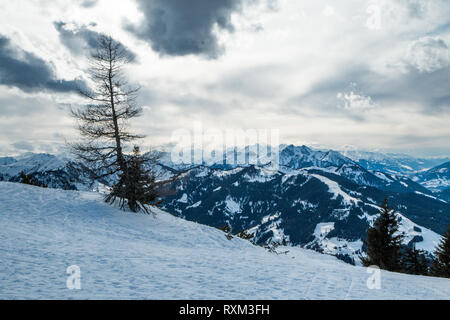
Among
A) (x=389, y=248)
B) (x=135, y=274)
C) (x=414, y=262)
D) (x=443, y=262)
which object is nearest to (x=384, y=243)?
(x=389, y=248)

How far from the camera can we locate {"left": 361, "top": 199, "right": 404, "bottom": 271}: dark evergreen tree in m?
31.6

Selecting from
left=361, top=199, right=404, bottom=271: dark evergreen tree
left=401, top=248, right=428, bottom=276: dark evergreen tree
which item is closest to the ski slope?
left=361, top=199, right=404, bottom=271: dark evergreen tree

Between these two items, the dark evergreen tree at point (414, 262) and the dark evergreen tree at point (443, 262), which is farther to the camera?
the dark evergreen tree at point (414, 262)

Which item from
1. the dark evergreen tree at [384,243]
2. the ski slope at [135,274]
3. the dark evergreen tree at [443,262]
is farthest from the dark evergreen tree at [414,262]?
the ski slope at [135,274]

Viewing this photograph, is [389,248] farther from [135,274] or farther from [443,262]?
[135,274]

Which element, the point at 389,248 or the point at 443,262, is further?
the point at 389,248

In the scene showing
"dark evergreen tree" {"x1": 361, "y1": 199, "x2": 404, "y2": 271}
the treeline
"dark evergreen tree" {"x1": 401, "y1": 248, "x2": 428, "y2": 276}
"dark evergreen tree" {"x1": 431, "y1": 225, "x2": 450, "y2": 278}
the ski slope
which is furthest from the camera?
"dark evergreen tree" {"x1": 401, "y1": 248, "x2": 428, "y2": 276}

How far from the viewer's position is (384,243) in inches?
1277

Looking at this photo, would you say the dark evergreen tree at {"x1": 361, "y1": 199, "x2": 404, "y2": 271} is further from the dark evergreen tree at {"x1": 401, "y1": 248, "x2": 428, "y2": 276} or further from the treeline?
the dark evergreen tree at {"x1": 401, "y1": 248, "x2": 428, "y2": 276}

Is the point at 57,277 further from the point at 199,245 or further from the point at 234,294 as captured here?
the point at 199,245

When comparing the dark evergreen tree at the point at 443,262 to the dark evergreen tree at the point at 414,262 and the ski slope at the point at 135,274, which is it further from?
the ski slope at the point at 135,274

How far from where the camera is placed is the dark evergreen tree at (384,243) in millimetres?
31594
